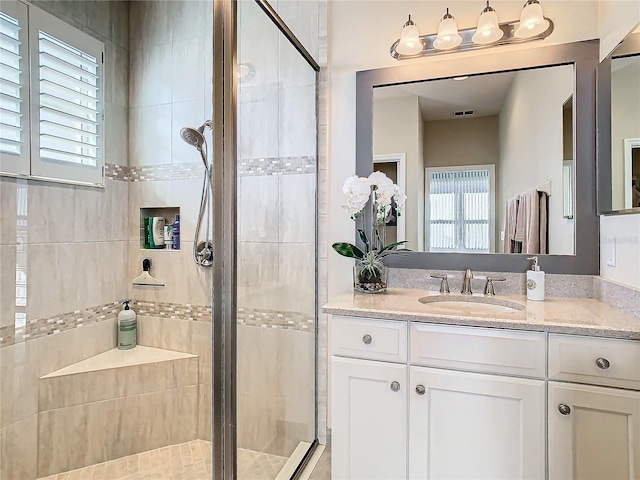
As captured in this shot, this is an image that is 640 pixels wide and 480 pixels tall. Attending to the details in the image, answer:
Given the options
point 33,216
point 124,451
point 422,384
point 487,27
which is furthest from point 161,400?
point 487,27

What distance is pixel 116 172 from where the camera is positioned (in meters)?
1.90

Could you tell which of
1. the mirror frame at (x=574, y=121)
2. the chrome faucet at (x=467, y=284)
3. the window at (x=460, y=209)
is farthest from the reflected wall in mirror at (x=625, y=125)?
the chrome faucet at (x=467, y=284)

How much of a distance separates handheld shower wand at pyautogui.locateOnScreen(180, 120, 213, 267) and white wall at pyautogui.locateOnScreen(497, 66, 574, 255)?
1.35 m

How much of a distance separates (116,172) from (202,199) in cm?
56

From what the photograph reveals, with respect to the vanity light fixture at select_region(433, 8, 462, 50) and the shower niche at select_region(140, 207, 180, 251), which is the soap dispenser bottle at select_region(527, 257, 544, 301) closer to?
the vanity light fixture at select_region(433, 8, 462, 50)

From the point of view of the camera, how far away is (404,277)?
190 cm

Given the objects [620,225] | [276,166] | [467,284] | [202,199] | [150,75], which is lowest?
[467,284]

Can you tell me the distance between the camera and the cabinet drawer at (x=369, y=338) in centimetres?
141

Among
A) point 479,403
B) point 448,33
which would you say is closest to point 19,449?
point 479,403

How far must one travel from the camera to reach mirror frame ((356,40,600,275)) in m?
1.63

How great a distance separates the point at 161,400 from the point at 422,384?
1.34m

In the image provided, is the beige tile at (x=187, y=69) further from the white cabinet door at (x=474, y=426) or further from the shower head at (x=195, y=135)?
the white cabinet door at (x=474, y=426)

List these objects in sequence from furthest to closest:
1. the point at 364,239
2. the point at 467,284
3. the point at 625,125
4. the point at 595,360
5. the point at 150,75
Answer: the point at 150,75
the point at 364,239
the point at 467,284
the point at 625,125
the point at 595,360

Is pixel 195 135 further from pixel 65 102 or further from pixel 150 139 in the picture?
pixel 65 102
